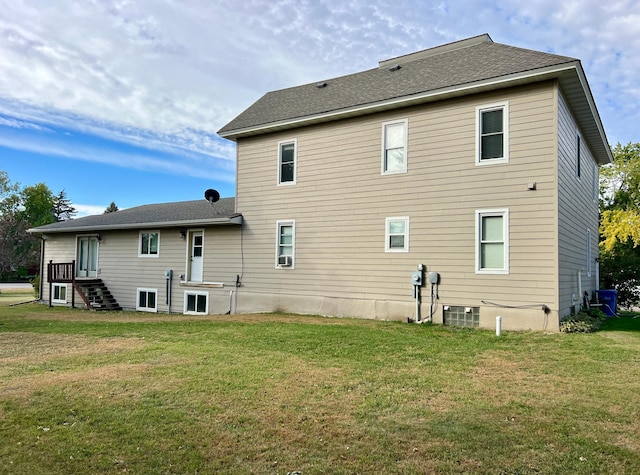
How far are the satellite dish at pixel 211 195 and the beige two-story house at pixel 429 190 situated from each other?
3.38 meters

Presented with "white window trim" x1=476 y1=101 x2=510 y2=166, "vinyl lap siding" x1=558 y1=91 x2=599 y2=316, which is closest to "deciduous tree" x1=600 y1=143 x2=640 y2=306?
"vinyl lap siding" x1=558 y1=91 x2=599 y2=316

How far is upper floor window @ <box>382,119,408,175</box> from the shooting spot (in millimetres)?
11773

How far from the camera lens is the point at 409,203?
11531 millimetres

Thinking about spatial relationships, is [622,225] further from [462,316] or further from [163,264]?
[163,264]

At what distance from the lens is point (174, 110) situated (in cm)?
1844

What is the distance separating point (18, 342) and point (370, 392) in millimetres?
7505

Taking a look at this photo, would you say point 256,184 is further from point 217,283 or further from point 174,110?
point 174,110

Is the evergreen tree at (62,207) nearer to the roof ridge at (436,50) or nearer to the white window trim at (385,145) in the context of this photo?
the roof ridge at (436,50)

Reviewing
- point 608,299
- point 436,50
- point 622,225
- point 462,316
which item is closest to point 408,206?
point 462,316

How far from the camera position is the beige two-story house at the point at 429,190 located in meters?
9.81

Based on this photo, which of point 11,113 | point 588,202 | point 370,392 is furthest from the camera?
point 11,113

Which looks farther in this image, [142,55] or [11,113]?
[11,113]

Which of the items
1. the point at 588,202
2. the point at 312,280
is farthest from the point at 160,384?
the point at 588,202

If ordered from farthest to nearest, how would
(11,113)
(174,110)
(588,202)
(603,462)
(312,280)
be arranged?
(11,113) < (174,110) < (588,202) < (312,280) < (603,462)
